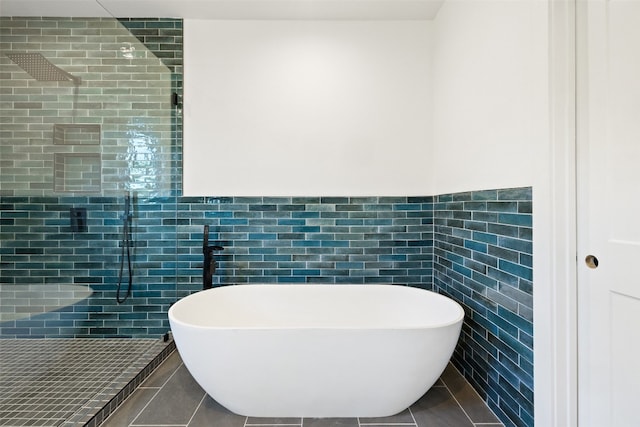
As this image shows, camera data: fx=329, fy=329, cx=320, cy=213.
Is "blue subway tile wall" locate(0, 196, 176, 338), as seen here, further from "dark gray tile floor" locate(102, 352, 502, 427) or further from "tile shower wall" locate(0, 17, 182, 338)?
"dark gray tile floor" locate(102, 352, 502, 427)

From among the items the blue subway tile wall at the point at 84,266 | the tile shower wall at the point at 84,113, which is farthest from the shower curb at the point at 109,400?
the tile shower wall at the point at 84,113

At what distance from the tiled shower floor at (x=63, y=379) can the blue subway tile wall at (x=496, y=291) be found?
210cm

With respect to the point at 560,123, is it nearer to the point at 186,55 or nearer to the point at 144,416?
the point at 144,416

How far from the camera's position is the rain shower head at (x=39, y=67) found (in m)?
1.71

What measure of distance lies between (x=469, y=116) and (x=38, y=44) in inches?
100

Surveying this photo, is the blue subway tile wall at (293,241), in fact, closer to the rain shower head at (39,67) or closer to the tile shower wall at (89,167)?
the tile shower wall at (89,167)

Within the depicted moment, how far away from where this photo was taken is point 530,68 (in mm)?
1492

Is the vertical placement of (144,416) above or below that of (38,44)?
below

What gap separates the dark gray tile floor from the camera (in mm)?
1717

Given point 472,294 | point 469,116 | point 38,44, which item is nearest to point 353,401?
point 472,294

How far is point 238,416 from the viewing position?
1.78m

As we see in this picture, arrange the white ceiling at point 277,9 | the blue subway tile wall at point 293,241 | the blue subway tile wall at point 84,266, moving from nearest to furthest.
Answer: the blue subway tile wall at point 84,266 → the white ceiling at point 277,9 → the blue subway tile wall at point 293,241

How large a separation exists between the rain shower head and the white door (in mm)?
2631

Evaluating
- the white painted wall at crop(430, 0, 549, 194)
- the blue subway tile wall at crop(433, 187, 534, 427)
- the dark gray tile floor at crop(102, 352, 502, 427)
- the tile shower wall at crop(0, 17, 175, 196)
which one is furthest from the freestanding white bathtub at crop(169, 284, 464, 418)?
the tile shower wall at crop(0, 17, 175, 196)
